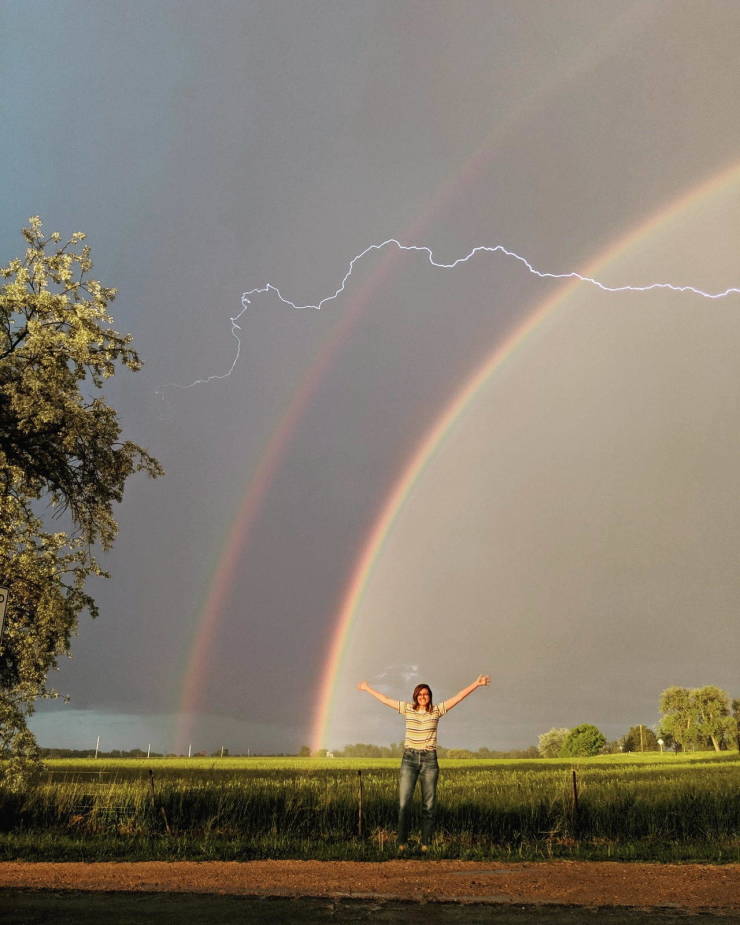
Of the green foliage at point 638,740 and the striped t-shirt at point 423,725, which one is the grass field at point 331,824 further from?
the green foliage at point 638,740

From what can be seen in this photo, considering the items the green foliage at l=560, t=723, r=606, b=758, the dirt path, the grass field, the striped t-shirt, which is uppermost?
the green foliage at l=560, t=723, r=606, b=758

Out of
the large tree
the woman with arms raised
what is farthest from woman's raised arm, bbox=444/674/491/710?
the large tree

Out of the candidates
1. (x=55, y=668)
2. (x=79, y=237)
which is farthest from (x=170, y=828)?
(x=79, y=237)

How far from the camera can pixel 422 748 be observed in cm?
1359

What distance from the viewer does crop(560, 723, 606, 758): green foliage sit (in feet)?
468

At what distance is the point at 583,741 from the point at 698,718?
70.0ft

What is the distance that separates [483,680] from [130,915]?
253 inches

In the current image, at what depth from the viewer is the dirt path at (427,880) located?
10094 mm

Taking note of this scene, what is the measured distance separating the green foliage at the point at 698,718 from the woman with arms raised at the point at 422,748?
147 meters

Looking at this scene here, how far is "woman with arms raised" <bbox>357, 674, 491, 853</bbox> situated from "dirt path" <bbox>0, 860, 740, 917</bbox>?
88 centimetres

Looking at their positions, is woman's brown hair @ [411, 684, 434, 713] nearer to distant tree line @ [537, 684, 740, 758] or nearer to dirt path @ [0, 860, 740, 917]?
dirt path @ [0, 860, 740, 917]

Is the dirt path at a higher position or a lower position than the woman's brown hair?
lower

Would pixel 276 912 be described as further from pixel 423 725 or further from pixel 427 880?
pixel 423 725

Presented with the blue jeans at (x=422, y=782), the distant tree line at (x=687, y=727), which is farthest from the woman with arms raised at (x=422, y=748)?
the distant tree line at (x=687, y=727)
